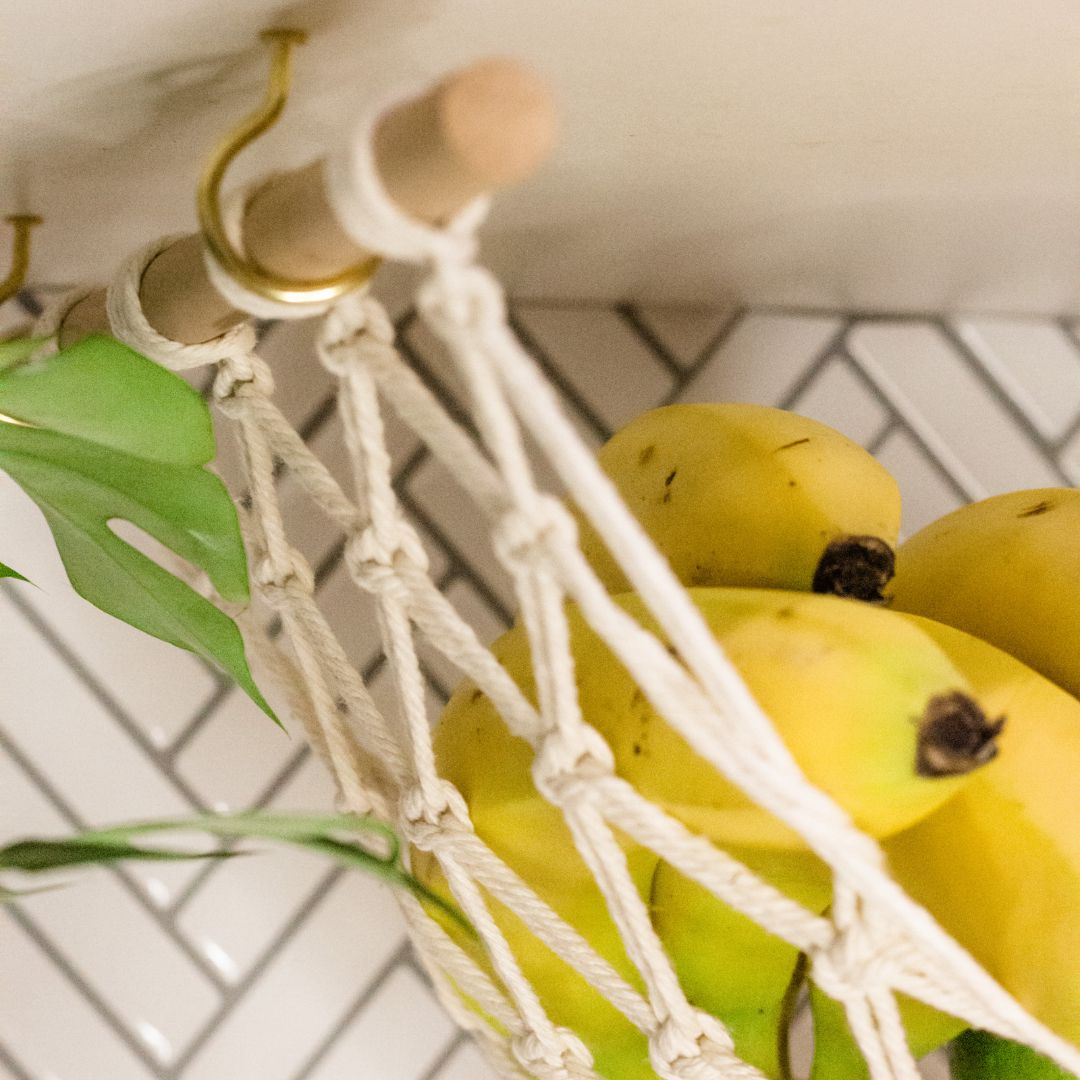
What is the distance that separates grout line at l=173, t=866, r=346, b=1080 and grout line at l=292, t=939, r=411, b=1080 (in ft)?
0.15

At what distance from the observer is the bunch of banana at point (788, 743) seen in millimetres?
225

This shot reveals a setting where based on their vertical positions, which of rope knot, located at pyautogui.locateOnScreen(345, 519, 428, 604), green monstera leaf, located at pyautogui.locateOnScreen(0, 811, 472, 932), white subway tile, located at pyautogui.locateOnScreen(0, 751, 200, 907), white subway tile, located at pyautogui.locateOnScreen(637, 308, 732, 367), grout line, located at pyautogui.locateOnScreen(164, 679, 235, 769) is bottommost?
green monstera leaf, located at pyautogui.locateOnScreen(0, 811, 472, 932)

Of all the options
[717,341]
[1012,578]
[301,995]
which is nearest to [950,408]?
[717,341]

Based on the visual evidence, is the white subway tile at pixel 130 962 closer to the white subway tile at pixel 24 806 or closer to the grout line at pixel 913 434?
the white subway tile at pixel 24 806

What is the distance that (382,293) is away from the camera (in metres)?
0.50

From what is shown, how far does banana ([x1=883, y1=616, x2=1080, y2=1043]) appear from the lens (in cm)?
25

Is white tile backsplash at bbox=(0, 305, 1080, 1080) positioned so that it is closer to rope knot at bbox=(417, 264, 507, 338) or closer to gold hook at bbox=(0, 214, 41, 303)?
gold hook at bbox=(0, 214, 41, 303)

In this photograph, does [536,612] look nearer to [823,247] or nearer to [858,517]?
[858,517]

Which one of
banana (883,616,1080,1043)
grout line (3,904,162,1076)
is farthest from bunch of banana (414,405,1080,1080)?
grout line (3,904,162,1076)

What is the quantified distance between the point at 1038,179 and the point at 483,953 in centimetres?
33

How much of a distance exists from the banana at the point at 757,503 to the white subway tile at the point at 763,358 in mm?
189

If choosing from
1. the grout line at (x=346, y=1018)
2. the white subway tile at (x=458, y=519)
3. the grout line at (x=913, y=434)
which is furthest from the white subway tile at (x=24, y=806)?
the grout line at (x=913, y=434)

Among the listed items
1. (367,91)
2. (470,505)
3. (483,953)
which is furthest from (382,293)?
(483,953)

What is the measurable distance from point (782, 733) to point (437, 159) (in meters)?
0.14
